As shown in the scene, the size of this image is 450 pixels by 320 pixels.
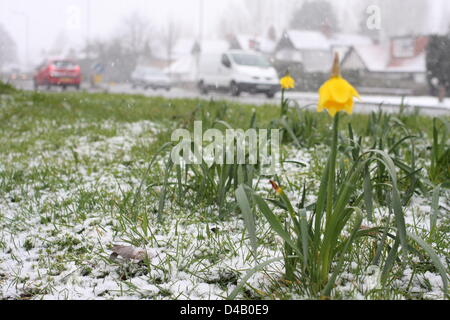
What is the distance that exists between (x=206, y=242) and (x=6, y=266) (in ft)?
2.66

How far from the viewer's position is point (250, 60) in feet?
40.4

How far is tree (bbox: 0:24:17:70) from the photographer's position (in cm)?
807

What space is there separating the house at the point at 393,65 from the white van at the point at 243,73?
10.2 metres

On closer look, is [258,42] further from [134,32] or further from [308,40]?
[134,32]

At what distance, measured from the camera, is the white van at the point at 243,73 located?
11844 millimetres

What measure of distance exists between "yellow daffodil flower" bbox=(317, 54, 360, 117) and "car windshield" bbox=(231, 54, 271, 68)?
36.9ft

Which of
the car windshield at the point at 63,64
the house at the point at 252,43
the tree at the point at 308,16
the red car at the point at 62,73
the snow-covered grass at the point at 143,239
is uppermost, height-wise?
A: the tree at the point at 308,16

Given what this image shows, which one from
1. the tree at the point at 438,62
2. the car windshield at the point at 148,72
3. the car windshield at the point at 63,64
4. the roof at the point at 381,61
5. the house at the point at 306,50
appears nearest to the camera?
the car windshield at the point at 63,64

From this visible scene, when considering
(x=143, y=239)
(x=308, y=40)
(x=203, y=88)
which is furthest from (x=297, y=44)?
(x=143, y=239)

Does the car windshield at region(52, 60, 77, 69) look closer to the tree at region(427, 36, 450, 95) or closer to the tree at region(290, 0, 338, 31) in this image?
the tree at region(427, 36, 450, 95)

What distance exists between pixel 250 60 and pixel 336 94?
1163 cm

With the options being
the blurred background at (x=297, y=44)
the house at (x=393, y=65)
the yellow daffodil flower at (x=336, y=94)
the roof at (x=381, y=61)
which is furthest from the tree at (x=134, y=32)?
the yellow daffodil flower at (x=336, y=94)

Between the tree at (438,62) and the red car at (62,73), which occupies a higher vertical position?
the tree at (438,62)

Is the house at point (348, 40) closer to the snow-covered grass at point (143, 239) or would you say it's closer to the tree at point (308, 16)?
the tree at point (308, 16)
